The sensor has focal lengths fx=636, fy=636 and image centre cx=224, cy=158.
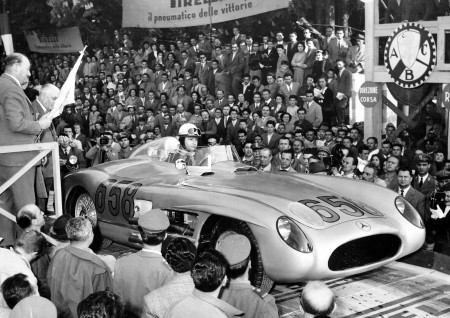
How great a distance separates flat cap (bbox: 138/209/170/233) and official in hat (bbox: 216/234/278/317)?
522 mm

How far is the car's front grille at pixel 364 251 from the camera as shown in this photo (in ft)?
18.4

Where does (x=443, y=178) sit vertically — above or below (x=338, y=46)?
below

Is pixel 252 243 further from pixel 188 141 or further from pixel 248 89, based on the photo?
pixel 248 89

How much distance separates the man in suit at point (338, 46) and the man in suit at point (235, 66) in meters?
2.49

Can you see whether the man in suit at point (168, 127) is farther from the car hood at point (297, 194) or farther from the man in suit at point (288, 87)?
the car hood at point (297, 194)

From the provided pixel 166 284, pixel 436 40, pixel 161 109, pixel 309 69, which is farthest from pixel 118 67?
pixel 166 284

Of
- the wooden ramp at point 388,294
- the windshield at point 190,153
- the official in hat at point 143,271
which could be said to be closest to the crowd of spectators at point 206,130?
the official in hat at point 143,271

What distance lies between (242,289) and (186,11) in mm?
14445

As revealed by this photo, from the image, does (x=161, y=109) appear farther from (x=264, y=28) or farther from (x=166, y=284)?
(x=166, y=284)

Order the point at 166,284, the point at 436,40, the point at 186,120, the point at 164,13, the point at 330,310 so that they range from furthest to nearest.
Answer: the point at 164,13 < the point at 186,120 < the point at 436,40 < the point at 166,284 < the point at 330,310

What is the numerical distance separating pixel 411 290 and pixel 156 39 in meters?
13.6

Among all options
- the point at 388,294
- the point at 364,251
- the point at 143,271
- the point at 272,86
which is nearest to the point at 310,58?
the point at 272,86

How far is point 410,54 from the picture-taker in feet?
32.6

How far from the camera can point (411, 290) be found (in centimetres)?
589
